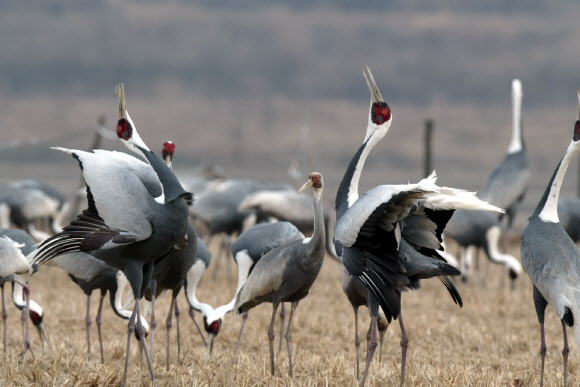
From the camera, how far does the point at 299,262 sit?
5418 mm

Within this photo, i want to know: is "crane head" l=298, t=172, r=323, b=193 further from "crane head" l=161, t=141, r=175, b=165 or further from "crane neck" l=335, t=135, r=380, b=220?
"crane head" l=161, t=141, r=175, b=165

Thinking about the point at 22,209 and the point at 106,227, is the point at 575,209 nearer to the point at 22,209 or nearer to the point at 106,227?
the point at 106,227

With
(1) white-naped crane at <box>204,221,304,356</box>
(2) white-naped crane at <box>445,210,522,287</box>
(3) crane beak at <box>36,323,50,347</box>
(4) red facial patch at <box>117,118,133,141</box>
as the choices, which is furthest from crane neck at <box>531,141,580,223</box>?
(2) white-naped crane at <box>445,210,522,287</box>

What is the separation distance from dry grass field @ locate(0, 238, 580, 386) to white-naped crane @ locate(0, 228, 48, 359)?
0.22 m

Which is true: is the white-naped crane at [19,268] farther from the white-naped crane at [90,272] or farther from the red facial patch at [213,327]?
the red facial patch at [213,327]

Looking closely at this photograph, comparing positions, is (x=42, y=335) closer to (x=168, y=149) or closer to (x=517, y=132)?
(x=168, y=149)

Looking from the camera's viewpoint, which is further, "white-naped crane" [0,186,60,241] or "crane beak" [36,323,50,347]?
"white-naped crane" [0,186,60,241]

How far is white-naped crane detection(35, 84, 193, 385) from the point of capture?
15.0ft

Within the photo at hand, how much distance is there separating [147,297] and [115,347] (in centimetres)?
46

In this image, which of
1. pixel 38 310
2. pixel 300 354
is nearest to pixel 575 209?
pixel 300 354

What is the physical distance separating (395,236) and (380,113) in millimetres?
1164


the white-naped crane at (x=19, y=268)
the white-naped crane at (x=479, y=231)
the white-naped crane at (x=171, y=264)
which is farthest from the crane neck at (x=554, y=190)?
the white-naped crane at (x=479, y=231)

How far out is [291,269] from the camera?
17.8 feet

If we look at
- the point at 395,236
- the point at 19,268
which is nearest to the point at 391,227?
the point at 395,236
